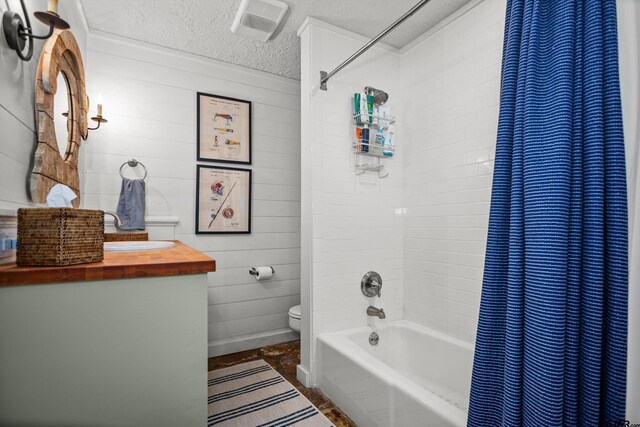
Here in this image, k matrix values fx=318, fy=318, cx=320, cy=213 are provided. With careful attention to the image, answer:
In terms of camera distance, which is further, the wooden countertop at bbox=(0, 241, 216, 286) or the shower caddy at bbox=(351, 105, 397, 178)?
the shower caddy at bbox=(351, 105, 397, 178)

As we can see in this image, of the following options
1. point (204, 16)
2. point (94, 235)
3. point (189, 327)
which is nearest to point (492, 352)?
point (189, 327)

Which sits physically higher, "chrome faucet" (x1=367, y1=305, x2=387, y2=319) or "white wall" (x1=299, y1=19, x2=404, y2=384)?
"white wall" (x1=299, y1=19, x2=404, y2=384)

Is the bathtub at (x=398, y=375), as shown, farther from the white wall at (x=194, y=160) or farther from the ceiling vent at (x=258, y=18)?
the ceiling vent at (x=258, y=18)

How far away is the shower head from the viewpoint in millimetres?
2270

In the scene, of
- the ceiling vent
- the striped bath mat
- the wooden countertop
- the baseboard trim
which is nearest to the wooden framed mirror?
the wooden countertop

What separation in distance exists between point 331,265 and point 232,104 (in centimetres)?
168

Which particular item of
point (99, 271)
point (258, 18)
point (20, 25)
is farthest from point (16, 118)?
point (258, 18)

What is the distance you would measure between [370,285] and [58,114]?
2.06 m

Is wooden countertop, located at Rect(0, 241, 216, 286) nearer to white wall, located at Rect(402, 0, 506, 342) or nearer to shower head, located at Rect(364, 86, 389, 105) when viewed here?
white wall, located at Rect(402, 0, 506, 342)

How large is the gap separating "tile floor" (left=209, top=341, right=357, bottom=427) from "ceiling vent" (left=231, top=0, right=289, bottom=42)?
8.00 ft

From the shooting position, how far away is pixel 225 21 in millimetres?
2219

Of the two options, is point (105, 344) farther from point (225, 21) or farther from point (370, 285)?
point (225, 21)

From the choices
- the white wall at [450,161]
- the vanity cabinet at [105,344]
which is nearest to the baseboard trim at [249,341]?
the white wall at [450,161]

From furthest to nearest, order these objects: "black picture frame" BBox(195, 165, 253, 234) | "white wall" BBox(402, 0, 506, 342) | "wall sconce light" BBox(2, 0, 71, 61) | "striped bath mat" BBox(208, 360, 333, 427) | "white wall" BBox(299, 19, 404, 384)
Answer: "black picture frame" BBox(195, 165, 253, 234) → "white wall" BBox(299, 19, 404, 384) → "white wall" BBox(402, 0, 506, 342) → "striped bath mat" BBox(208, 360, 333, 427) → "wall sconce light" BBox(2, 0, 71, 61)
